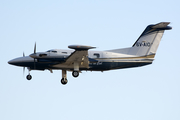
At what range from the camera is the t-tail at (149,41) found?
31220mm

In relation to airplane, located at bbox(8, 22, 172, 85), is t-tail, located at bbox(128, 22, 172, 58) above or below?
above

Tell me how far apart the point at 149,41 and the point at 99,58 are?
5556 millimetres

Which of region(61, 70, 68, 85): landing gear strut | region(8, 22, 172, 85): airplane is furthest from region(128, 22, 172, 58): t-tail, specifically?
region(61, 70, 68, 85): landing gear strut

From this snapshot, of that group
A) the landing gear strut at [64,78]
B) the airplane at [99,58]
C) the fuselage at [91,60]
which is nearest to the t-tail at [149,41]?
the airplane at [99,58]

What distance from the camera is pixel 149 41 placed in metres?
31.7

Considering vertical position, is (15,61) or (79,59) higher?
(79,59)

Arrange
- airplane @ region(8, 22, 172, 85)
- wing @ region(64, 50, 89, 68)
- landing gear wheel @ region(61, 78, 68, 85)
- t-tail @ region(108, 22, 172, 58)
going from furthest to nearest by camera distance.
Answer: t-tail @ region(108, 22, 172, 58), landing gear wheel @ region(61, 78, 68, 85), airplane @ region(8, 22, 172, 85), wing @ region(64, 50, 89, 68)

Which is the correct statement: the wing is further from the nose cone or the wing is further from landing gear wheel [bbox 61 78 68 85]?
the nose cone

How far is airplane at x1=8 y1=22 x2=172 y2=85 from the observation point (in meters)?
29.1

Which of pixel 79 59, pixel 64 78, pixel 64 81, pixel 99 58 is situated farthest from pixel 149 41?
pixel 64 81

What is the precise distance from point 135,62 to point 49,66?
802 centimetres

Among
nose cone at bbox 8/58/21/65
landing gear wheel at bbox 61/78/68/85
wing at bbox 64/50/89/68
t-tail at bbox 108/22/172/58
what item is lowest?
landing gear wheel at bbox 61/78/68/85

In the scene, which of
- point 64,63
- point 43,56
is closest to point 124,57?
point 64,63

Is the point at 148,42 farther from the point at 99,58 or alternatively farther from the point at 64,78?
the point at 64,78
